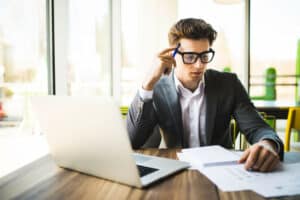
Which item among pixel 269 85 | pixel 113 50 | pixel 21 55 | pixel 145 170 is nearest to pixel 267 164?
pixel 145 170

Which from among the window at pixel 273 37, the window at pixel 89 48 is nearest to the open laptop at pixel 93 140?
the window at pixel 89 48

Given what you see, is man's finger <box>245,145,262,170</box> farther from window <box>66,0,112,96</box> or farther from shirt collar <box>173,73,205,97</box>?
window <box>66,0,112,96</box>

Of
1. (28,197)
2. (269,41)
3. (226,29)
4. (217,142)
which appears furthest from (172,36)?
(269,41)

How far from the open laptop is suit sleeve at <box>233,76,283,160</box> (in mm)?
424

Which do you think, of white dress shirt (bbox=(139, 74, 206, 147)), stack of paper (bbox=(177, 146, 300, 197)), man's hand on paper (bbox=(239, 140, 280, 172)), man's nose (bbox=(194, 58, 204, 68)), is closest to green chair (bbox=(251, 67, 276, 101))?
white dress shirt (bbox=(139, 74, 206, 147))

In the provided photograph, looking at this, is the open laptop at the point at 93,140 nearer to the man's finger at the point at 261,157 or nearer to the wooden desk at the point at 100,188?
the wooden desk at the point at 100,188

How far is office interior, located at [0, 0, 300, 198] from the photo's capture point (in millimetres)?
1291

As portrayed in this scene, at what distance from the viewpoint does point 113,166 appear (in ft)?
2.38

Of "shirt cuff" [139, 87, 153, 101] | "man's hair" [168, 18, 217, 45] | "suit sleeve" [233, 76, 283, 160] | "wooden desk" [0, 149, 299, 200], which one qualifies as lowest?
"wooden desk" [0, 149, 299, 200]

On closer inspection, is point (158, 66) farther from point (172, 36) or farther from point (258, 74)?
point (258, 74)

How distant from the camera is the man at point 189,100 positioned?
4.37 ft

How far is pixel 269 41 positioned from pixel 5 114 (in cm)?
341

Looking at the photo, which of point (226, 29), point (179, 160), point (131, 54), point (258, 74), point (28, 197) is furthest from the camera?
point (258, 74)

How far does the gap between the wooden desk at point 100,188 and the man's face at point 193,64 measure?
0.65m
